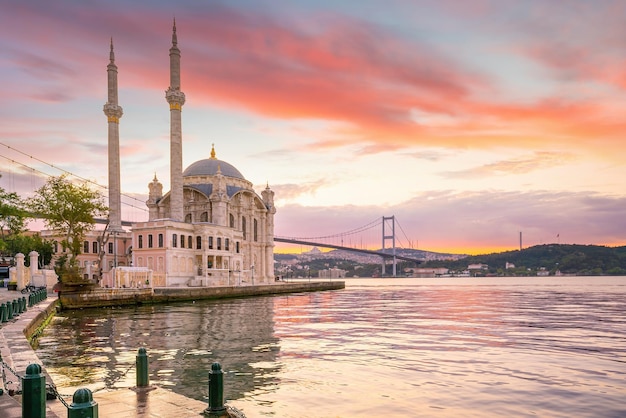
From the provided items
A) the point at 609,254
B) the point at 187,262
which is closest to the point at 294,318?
the point at 187,262

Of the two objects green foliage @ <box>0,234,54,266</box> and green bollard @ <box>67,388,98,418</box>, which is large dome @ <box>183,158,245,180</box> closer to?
green foliage @ <box>0,234,54,266</box>

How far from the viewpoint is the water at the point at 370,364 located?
Answer: 458 inches

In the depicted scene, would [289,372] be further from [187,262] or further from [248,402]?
[187,262]

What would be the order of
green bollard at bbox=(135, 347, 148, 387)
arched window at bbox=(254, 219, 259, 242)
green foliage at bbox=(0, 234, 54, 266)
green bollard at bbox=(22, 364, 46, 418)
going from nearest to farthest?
green bollard at bbox=(22, 364, 46, 418)
green bollard at bbox=(135, 347, 148, 387)
green foliage at bbox=(0, 234, 54, 266)
arched window at bbox=(254, 219, 259, 242)

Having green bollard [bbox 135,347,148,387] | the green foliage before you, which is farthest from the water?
the green foliage

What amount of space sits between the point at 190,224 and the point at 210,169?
65.9 ft

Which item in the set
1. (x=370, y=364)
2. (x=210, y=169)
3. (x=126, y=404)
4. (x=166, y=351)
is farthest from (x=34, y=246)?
(x=126, y=404)

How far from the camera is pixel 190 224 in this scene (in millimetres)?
68688

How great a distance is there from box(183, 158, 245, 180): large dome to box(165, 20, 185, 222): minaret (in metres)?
15.7

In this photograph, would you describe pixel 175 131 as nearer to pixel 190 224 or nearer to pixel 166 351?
pixel 190 224

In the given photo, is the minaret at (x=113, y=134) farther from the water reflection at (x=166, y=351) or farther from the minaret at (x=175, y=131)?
the water reflection at (x=166, y=351)

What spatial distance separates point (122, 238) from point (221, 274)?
59.3 feet

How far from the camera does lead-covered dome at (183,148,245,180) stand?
86625 millimetres

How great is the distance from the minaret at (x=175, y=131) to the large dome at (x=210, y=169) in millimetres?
15667
